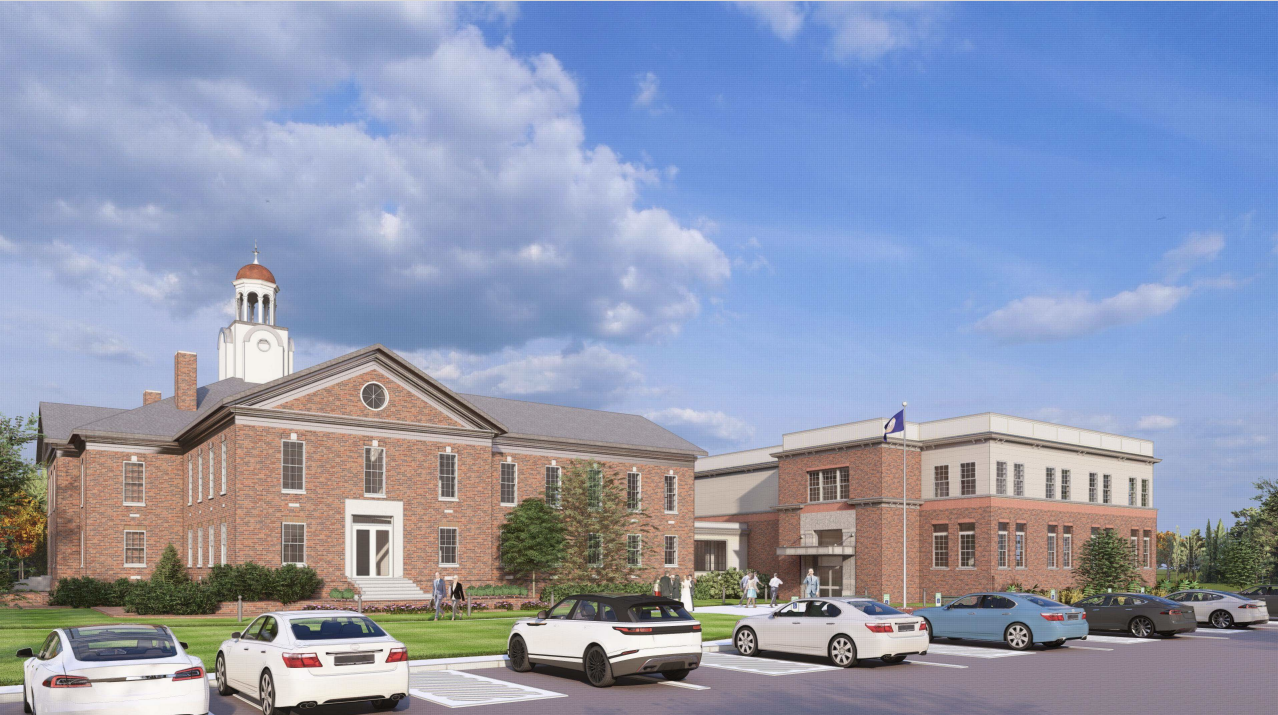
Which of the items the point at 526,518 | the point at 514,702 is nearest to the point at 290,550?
the point at 526,518

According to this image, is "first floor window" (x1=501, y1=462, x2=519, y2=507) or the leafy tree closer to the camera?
the leafy tree

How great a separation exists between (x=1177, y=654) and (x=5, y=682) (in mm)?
25022

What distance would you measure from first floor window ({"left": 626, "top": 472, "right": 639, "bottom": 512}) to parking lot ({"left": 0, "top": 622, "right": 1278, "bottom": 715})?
3009 cm

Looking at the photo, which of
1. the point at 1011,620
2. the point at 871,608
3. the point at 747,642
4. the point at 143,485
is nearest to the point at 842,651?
the point at 871,608

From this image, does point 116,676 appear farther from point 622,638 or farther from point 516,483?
point 516,483

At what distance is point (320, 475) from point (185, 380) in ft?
46.3

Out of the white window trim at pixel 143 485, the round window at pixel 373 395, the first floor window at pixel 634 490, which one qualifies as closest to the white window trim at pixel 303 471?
the round window at pixel 373 395

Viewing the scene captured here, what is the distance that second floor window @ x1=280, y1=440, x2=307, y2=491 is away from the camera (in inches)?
1582

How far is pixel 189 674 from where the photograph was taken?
1262 centimetres

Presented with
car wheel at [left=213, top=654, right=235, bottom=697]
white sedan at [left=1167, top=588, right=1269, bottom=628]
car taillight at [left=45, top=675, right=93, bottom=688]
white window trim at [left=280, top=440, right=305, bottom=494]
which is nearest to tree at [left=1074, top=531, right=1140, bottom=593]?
white sedan at [left=1167, top=588, right=1269, bottom=628]

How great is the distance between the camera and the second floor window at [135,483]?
45.7 metres

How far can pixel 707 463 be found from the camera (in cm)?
7088

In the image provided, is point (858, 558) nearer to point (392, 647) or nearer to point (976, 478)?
point (976, 478)

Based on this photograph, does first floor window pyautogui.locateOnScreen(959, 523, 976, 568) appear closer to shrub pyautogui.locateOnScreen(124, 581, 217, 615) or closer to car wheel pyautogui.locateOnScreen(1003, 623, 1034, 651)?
car wheel pyautogui.locateOnScreen(1003, 623, 1034, 651)
